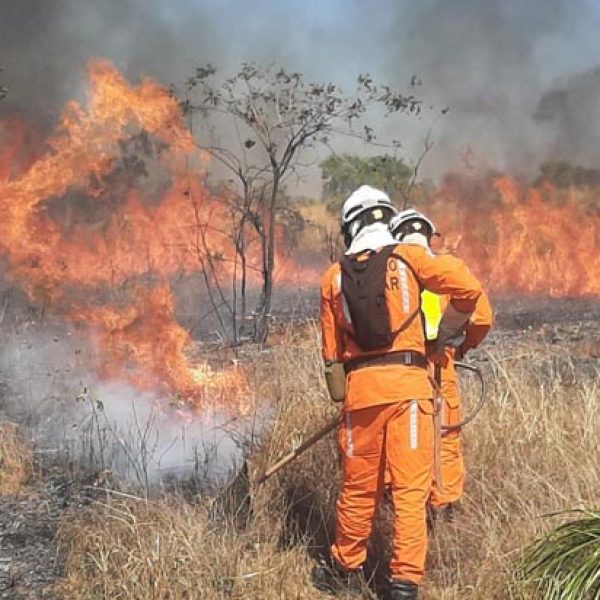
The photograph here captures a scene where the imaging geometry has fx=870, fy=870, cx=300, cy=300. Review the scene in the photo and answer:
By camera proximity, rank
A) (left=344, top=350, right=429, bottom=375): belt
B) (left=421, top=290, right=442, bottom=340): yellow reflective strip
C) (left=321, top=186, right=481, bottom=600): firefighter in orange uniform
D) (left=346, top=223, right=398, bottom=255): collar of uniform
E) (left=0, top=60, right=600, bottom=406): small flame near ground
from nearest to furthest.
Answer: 1. (left=321, top=186, right=481, bottom=600): firefighter in orange uniform
2. (left=344, top=350, right=429, bottom=375): belt
3. (left=346, top=223, right=398, bottom=255): collar of uniform
4. (left=421, top=290, right=442, bottom=340): yellow reflective strip
5. (left=0, top=60, right=600, bottom=406): small flame near ground

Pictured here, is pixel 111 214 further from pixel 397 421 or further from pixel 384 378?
pixel 397 421

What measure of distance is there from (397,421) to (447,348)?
3.47ft

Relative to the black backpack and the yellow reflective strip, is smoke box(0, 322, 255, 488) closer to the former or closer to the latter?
the yellow reflective strip

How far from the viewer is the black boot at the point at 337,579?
4.31 metres

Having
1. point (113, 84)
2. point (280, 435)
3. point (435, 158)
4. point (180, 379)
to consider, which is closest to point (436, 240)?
point (435, 158)

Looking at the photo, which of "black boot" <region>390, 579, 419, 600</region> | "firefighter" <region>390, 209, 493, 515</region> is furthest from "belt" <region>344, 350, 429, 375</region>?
"black boot" <region>390, 579, 419, 600</region>

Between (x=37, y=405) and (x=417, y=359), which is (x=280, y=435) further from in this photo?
(x=37, y=405)

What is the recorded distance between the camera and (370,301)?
13.7ft

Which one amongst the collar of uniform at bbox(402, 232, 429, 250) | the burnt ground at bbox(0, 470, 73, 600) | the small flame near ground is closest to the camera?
the burnt ground at bbox(0, 470, 73, 600)

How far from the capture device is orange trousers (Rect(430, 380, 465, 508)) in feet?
15.7

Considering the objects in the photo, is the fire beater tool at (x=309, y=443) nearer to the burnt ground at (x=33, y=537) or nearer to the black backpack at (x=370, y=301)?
the black backpack at (x=370, y=301)

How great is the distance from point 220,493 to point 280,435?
1.63 ft

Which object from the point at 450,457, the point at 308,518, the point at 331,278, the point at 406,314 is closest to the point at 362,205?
the point at 331,278

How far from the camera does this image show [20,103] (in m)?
13.6
